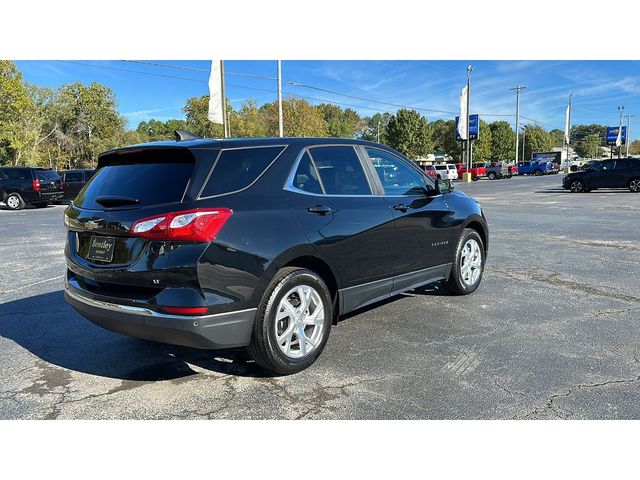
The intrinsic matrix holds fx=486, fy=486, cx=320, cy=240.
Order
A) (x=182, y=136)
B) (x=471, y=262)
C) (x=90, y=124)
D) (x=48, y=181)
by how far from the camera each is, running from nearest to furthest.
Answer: (x=182, y=136) → (x=471, y=262) → (x=48, y=181) → (x=90, y=124)

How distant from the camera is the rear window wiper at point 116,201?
334cm

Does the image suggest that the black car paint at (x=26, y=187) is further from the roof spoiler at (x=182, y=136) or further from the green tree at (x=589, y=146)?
the green tree at (x=589, y=146)

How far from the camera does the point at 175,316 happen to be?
310 centimetres

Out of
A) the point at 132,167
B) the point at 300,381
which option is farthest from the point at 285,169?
the point at 300,381

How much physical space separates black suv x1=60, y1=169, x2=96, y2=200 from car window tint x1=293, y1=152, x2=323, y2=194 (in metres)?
21.2

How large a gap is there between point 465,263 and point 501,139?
319 feet

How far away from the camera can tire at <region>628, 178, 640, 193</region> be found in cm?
2506

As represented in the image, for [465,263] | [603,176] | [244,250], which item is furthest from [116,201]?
[603,176]

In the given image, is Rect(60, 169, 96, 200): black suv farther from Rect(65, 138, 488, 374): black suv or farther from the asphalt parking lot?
Rect(65, 138, 488, 374): black suv

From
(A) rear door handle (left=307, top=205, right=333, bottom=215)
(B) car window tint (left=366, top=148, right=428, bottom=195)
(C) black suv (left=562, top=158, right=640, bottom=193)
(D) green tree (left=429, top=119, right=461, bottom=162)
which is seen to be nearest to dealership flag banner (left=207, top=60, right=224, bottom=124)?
(B) car window tint (left=366, top=148, right=428, bottom=195)

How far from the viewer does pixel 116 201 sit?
11.3 feet

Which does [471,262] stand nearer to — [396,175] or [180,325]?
[396,175]

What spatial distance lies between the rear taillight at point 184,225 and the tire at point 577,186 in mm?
27637

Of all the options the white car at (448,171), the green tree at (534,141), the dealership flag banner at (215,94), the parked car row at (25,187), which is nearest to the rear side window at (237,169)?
the dealership flag banner at (215,94)
